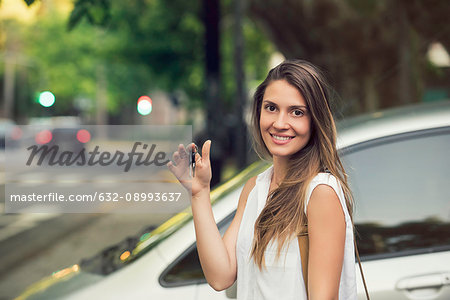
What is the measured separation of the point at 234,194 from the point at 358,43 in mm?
8887

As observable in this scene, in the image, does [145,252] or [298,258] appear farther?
[145,252]

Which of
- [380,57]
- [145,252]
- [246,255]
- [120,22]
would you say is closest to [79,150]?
[145,252]

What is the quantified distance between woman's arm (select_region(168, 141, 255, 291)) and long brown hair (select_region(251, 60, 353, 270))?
0.14m

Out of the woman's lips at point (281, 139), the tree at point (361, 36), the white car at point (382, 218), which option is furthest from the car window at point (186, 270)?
the tree at point (361, 36)

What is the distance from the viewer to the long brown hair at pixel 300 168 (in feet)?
5.29

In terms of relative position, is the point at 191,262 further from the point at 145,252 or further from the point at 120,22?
the point at 120,22

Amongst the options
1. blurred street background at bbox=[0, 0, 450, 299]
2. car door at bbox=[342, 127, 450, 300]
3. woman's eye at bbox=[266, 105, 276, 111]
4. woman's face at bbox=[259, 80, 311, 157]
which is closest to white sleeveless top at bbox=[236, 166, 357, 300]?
woman's face at bbox=[259, 80, 311, 157]

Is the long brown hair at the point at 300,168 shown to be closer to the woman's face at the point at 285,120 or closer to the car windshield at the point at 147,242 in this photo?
the woman's face at the point at 285,120

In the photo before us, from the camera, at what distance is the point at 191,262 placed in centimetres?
231

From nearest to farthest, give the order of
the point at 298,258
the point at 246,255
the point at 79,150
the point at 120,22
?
1. the point at 298,258
2. the point at 246,255
3. the point at 79,150
4. the point at 120,22

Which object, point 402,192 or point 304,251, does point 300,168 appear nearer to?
point 304,251

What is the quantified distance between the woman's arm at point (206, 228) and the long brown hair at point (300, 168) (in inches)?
5.3

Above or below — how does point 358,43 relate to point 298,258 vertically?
above

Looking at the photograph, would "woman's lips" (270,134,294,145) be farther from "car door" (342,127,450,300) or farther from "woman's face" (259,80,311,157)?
"car door" (342,127,450,300)
